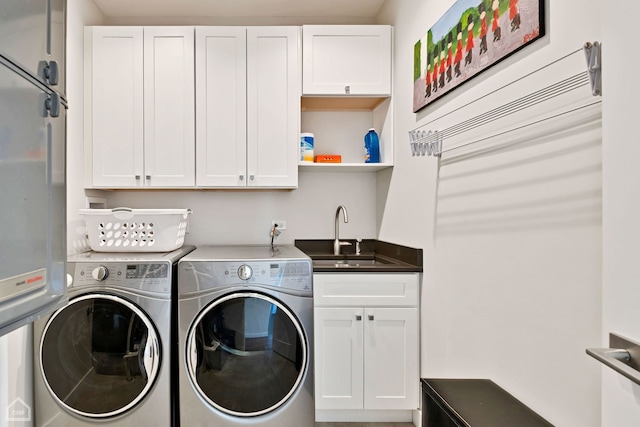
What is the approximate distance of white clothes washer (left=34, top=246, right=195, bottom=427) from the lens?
180cm

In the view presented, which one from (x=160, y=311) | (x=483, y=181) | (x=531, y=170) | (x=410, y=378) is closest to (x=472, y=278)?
(x=483, y=181)

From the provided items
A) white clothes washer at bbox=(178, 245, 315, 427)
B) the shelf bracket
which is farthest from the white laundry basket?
the shelf bracket

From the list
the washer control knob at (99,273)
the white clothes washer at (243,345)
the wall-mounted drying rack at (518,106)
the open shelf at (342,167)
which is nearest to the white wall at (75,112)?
the washer control knob at (99,273)

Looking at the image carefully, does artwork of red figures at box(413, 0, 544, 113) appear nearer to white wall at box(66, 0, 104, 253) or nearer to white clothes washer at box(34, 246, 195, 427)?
white clothes washer at box(34, 246, 195, 427)

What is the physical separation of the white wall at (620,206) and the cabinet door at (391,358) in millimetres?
1403

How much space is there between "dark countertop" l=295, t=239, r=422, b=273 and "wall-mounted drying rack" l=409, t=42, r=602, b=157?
66 centimetres

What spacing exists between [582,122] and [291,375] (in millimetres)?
1679

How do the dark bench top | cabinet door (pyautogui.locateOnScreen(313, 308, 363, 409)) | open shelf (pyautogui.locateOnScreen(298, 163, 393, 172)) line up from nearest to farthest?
the dark bench top, cabinet door (pyautogui.locateOnScreen(313, 308, 363, 409)), open shelf (pyautogui.locateOnScreen(298, 163, 393, 172))

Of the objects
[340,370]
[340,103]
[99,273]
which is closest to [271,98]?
[340,103]

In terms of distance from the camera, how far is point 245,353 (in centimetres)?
186

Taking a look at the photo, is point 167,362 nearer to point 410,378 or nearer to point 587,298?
point 410,378

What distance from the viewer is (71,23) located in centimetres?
226

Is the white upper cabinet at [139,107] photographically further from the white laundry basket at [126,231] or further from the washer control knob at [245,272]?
the washer control knob at [245,272]

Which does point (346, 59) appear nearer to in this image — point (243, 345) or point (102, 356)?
point (243, 345)
